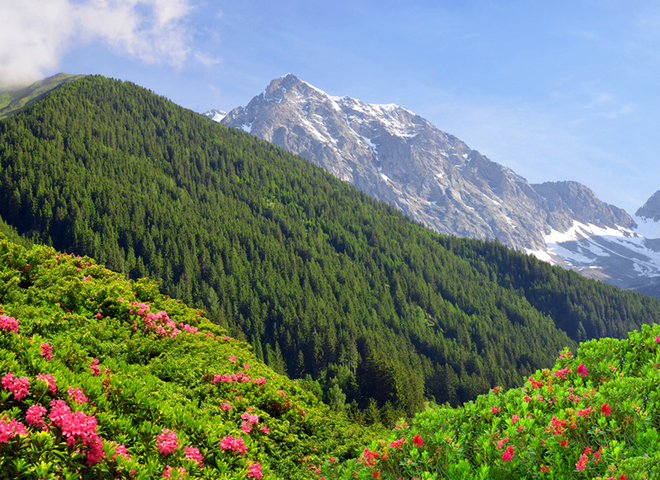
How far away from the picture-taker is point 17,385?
688 centimetres

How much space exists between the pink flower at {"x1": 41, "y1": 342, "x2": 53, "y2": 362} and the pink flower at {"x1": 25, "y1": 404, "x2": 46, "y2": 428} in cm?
299

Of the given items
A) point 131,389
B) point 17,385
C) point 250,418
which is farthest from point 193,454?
point 250,418

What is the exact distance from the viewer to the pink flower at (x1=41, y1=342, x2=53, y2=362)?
9.01 metres

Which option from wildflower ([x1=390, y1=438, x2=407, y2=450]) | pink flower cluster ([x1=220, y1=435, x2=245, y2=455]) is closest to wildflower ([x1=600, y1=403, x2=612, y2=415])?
wildflower ([x1=390, y1=438, x2=407, y2=450])

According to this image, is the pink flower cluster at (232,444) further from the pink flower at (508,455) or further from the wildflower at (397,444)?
the pink flower at (508,455)

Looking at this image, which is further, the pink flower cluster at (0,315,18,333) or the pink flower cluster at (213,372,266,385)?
the pink flower cluster at (213,372,266,385)

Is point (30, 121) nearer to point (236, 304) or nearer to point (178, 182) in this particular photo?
point (178, 182)

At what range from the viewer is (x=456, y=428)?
29.7 ft

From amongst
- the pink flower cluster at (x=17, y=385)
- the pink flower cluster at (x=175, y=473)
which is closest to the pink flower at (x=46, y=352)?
the pink flower cluster at (x=17, y=385)

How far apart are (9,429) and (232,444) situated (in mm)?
4274

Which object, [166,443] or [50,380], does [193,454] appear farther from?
[50,380]

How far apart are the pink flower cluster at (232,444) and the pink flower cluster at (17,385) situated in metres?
4.09

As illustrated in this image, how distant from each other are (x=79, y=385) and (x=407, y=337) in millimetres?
144078

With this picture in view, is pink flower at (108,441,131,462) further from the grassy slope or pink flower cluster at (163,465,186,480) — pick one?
pink flower cluster at (163,465,186,480)
